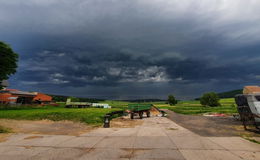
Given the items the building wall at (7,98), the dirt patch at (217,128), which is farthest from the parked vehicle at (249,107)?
the building wall at (7,98)

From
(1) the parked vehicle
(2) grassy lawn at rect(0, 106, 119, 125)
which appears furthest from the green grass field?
(1) the parked vehicle

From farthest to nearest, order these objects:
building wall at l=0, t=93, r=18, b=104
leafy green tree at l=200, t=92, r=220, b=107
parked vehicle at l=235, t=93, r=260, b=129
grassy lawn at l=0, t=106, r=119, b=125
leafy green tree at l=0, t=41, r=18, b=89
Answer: leafy green tree at l=200, t=92, r=220, b=107, building wall at l=0, t=93, r=18, b=104, leafy green tree at l=0, t=41, r=18, b=89, grassy lawn at l=0, t=106, r=119, b=125, parked vehicle at l=235, t=93, r=260, b=129

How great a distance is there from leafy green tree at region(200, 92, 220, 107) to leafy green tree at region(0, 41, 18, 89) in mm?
84900

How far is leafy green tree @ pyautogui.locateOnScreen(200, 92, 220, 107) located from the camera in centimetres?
7075

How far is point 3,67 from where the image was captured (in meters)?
34.5

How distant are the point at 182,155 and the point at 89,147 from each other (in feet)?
15.2

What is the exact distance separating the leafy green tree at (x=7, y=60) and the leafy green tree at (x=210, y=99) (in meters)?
84.9

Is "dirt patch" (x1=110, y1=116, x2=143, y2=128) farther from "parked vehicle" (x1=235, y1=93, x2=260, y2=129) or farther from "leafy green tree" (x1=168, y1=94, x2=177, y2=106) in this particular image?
"leafy green tree" (x1=168, y1=94, x2=177, y2=106)

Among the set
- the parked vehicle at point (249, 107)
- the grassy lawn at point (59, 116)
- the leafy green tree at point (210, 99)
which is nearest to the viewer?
the parked vehicle at point (249, 107)

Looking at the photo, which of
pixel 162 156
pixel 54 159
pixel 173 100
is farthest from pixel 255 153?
pixel 173 100

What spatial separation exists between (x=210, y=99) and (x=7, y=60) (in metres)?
86.8

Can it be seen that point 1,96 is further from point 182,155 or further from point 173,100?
point 173,100

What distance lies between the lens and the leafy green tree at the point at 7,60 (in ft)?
114

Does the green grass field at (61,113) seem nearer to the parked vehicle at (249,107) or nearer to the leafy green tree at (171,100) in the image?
the parked vehicle at (249,107)
